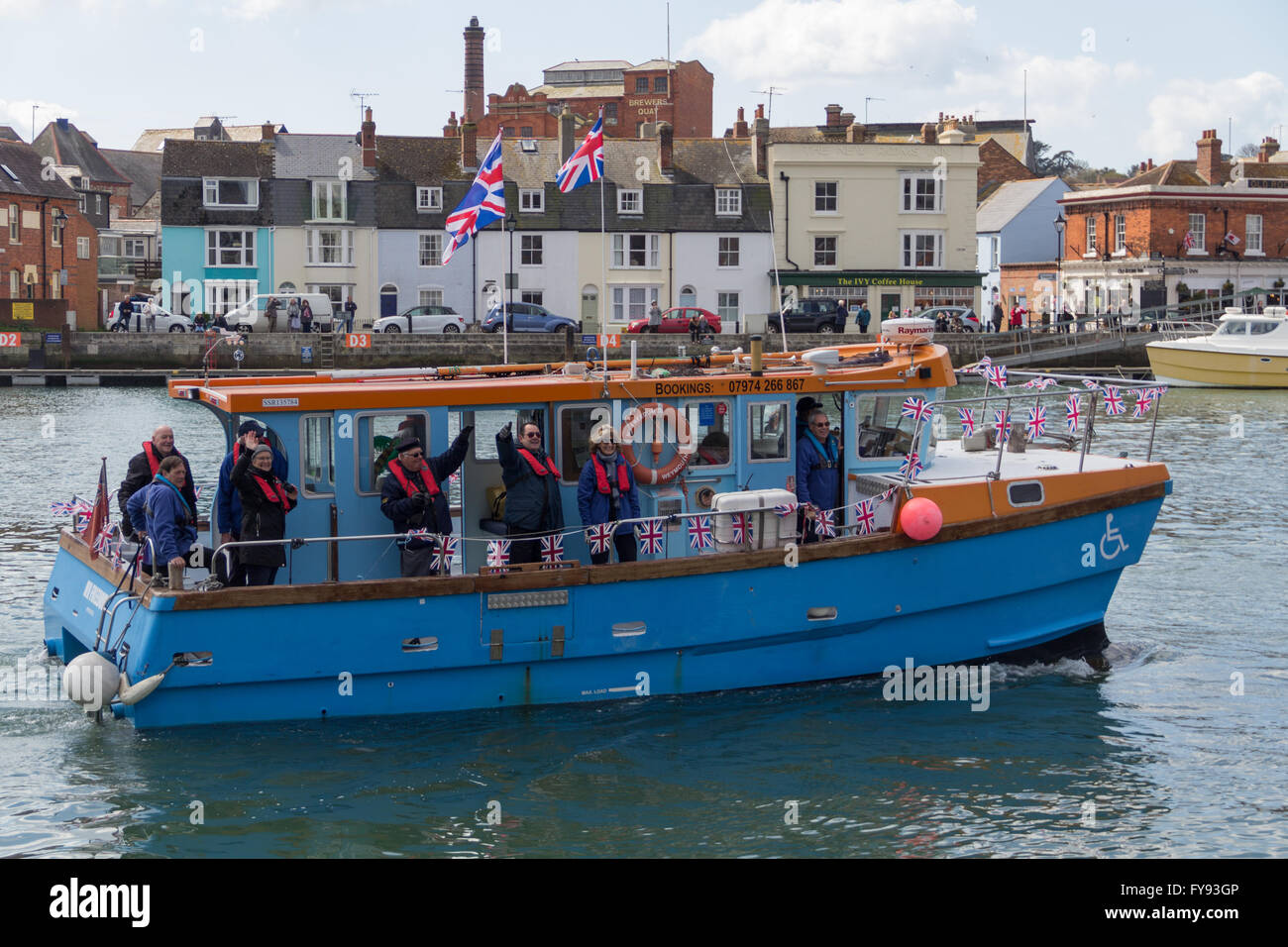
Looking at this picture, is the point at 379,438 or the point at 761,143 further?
the point at 761,143

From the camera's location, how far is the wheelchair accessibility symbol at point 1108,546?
13.4 m

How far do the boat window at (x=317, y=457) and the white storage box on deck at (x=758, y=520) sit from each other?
3.29 m

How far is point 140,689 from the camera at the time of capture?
10.9 m

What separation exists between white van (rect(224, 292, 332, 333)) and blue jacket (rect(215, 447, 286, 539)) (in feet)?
129

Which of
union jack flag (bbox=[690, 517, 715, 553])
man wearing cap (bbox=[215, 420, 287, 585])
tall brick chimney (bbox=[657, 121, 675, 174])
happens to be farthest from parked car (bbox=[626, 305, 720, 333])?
man wearing cap (bbox=[215, 420, 287, 585])

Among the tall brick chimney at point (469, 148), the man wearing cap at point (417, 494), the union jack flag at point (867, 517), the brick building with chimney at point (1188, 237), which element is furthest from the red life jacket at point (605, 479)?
the brick building with chimney at point (1188, 237)

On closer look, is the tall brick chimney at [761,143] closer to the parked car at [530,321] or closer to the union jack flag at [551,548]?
the parked car at [530,321]

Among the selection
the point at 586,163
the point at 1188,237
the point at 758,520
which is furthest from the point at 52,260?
the point at 758,520

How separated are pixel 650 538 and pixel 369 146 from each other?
4968 cm

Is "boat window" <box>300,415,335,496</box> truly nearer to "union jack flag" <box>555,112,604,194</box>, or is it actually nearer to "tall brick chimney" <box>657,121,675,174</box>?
"union jack flag" <box>555,112,604,194</box>

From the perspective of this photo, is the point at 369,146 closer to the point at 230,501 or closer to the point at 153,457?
the point at 153,457

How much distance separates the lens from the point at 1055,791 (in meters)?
11.2
